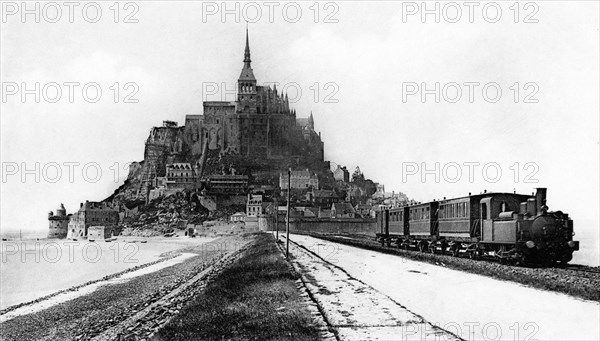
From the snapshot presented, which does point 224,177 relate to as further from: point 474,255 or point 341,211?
point 474,255

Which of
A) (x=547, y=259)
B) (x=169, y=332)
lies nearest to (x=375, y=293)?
(x=169, y=332)

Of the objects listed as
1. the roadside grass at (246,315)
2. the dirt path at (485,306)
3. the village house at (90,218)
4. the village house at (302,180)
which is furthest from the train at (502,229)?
the village house at (90,218)

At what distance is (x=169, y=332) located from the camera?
11.3 meters

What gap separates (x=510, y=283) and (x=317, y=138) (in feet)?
460

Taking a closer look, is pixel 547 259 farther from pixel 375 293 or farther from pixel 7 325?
pixel 7 325

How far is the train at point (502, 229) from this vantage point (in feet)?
65.7

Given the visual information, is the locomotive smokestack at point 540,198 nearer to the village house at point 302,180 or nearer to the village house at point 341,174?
the village house at point 302,180

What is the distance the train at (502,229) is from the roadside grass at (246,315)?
8.79 meters

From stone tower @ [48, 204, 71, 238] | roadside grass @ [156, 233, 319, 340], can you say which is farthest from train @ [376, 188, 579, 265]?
stone tower @ [48, 204, 71, 238]

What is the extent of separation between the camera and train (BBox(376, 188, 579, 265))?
20031 millimetres

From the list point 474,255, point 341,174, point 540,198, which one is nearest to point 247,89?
point 341,174

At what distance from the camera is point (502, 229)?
2127 cm

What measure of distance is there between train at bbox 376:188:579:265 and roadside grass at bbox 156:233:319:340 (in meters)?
8.79

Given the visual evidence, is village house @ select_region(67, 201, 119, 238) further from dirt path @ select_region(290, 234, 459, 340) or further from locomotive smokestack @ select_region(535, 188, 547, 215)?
locomotive smokestack @ select_region(535, 188, 547, 215)
